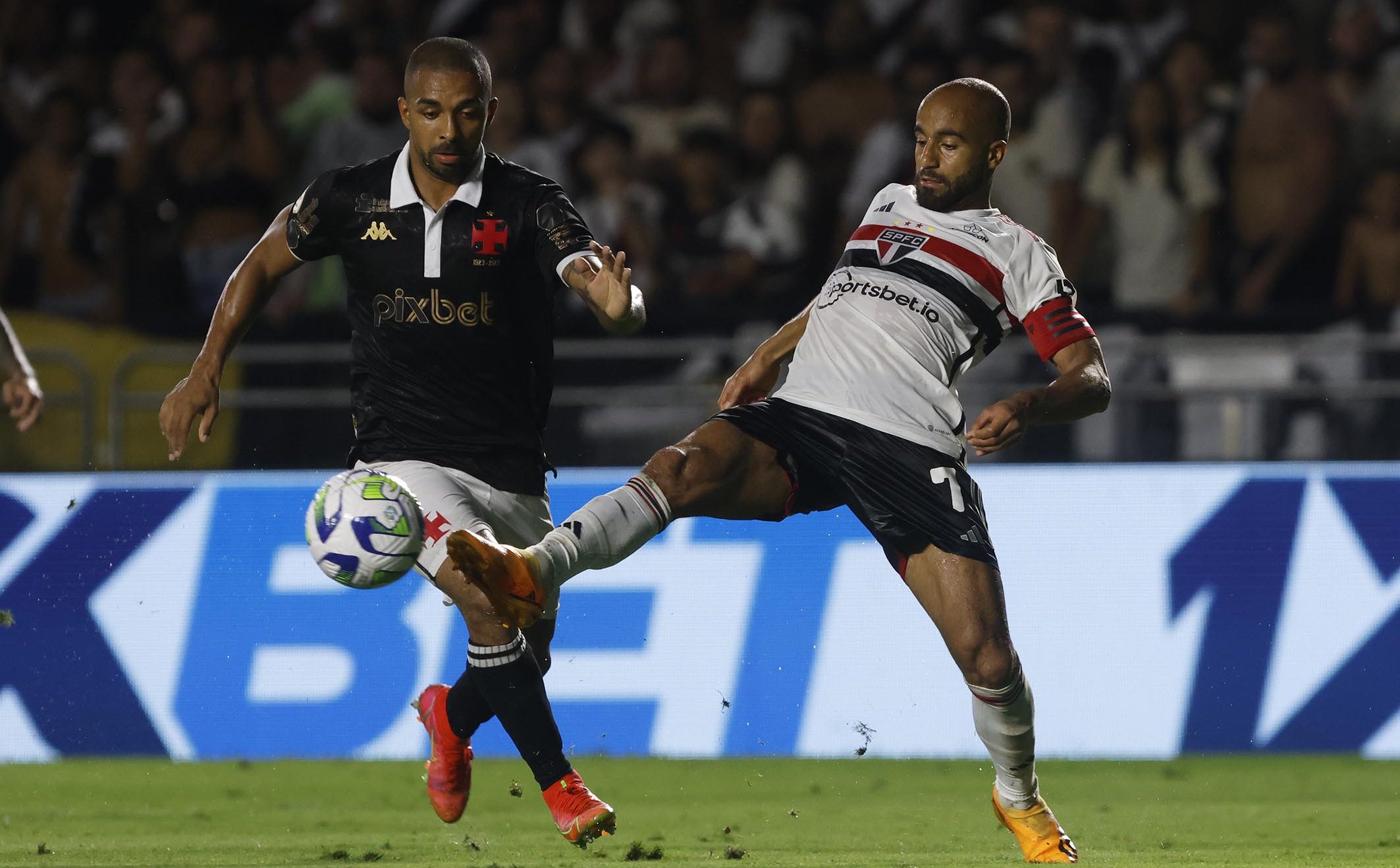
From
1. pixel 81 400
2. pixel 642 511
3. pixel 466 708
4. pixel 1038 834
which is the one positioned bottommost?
pixel 81 400

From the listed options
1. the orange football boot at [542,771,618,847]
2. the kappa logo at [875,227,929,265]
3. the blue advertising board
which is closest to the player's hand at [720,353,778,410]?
the kappa logo at [875,227,929,265]

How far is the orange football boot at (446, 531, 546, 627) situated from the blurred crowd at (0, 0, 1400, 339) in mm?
5382

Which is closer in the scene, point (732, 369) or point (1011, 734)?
point (1011, 734)

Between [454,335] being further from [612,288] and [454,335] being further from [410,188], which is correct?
[612,288]

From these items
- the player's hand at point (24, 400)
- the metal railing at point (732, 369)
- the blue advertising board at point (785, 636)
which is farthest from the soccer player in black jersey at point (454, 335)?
the metal railing at point (732, 369)

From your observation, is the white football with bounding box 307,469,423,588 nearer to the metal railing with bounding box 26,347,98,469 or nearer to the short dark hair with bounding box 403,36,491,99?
the short dark hair with bounding box 403,36,491,99

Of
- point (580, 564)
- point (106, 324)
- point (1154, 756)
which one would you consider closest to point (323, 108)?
point (106, 324)

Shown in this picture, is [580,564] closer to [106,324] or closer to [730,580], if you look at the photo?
[730,580]

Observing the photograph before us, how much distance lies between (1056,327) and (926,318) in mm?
405

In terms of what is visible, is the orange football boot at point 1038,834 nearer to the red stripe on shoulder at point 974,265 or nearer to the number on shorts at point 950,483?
the number on shorts at point 950,483

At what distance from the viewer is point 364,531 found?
17.1 feet

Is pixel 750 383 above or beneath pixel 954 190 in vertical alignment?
beneath

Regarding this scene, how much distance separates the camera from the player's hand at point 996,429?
5016mm

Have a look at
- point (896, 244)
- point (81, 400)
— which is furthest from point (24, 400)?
point (896, 244)
